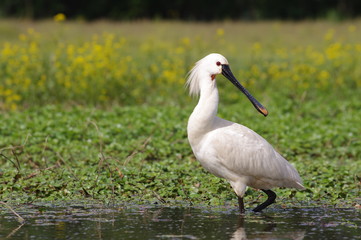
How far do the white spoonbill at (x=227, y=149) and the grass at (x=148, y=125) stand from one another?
0.48 meters

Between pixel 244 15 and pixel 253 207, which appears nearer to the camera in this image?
pixel 253 207

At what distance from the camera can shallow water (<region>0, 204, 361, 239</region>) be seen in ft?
19.9

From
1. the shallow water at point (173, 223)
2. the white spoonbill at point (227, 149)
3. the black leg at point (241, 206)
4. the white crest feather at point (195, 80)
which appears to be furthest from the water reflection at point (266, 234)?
the white crest feather at point (195, 80)

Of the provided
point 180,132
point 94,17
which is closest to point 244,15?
point 94,17

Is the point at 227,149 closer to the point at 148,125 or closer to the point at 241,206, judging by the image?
the point at 241,206

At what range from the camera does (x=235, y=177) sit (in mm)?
7082

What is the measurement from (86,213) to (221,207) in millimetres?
1399

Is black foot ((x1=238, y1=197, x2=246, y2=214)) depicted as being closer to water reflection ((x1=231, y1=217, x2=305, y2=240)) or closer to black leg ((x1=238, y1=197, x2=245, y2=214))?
black leg ((x1=238, y1=197, x2=245, y2=214))

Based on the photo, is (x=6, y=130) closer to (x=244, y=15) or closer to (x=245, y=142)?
(x=245, y=142)

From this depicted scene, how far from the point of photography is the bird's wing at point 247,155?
6902 mm

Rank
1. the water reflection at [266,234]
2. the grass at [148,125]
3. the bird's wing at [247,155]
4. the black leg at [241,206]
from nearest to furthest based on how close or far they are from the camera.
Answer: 1. the water reflection at [266,234]
2. the bird's wing at [247,155]
3. the black leg at [241,206]
4. the grass at [148,125]

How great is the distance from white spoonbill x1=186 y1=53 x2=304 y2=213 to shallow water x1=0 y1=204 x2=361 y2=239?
332 mm

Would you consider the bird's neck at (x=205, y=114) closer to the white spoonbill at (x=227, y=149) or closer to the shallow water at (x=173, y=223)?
the white spoonbill at (x=227, y=149)

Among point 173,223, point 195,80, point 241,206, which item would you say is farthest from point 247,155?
point 173,223
